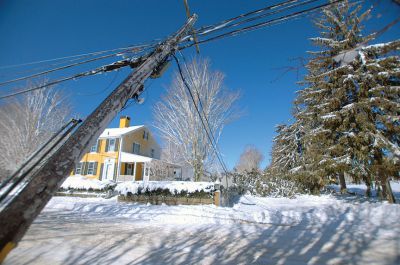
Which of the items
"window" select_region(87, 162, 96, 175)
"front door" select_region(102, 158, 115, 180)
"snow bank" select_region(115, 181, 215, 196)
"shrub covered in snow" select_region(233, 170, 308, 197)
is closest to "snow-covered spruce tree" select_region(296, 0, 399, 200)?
"shrub covered in snow" select_region(233, 170, 308, 197)

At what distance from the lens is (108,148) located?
26.2 m

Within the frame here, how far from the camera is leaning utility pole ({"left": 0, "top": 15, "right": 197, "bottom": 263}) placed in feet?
5.30

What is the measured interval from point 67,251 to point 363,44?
6091 mm

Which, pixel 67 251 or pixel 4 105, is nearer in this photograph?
pixel 67 251

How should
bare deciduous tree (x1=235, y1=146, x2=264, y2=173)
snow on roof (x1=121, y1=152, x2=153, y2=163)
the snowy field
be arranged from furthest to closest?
bare deciduous tree (x1=235, y1=146, x2=264, y2=173)
snow on roof (x1=121, y1=152, x2=153, y2=163)
the snowy field

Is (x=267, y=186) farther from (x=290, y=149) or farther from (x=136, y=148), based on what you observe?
(x=136, y=148)

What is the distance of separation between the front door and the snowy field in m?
17.6

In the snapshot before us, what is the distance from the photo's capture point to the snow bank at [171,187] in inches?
468

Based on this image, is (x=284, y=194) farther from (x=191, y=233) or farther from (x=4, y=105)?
(x=4, y=105)

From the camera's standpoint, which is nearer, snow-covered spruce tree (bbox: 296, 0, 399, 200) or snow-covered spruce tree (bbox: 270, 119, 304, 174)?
snow-covered spruce tree (bbox: 296, 0, 399, 200)

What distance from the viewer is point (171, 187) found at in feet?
41.0

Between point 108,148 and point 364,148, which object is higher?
point 108,148

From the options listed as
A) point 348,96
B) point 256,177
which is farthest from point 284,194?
point 348,96

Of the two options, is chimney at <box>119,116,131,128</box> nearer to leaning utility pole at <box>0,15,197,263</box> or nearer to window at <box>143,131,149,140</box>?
window at <box>143,131,149,140</box>
